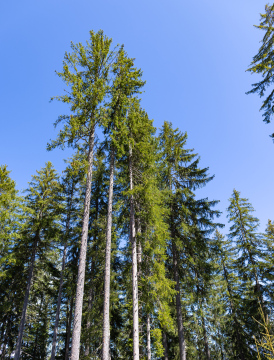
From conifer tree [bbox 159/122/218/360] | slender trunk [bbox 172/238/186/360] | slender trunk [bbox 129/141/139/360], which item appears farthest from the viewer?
conifer tree [bbox 159/122/218/360]

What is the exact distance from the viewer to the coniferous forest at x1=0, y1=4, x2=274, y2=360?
1004cm

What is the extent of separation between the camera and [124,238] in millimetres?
13102

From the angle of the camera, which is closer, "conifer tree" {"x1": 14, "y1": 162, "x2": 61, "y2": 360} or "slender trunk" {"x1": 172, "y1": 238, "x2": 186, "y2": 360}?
"slender trunk" {"x1": 172, "y1": 238, "x2": 186, "y2": 360}

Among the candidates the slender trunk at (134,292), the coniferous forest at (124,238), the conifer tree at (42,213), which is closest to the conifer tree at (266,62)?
the coniferous forest at (124,238)

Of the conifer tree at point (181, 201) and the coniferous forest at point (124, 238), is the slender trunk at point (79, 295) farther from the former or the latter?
the conifer tree at point (181, 201)

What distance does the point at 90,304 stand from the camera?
1200 centimetres

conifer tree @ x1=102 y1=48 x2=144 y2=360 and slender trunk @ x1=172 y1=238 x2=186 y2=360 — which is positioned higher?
conifer tree @ x1=102 y1=48 x2=144 y2=360

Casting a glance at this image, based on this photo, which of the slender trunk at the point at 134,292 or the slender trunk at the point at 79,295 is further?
the slender trunk at the point at 134,292

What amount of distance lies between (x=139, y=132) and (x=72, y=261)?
31.3 ft

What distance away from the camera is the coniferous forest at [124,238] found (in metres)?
10.0

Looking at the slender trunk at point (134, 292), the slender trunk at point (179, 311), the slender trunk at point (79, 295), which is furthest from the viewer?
the slender trunk at point (179, 311)

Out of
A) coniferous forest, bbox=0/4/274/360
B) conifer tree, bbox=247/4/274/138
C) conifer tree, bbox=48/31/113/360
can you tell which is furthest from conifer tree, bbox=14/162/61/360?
conifer tree, bbox=247/4/274/138

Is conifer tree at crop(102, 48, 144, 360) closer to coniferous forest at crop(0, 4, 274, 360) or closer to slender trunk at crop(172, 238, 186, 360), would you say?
coniferous forest at crop(0, 4, 274, 360)

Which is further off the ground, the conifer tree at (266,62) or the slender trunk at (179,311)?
the conifer tree at (266,62)
